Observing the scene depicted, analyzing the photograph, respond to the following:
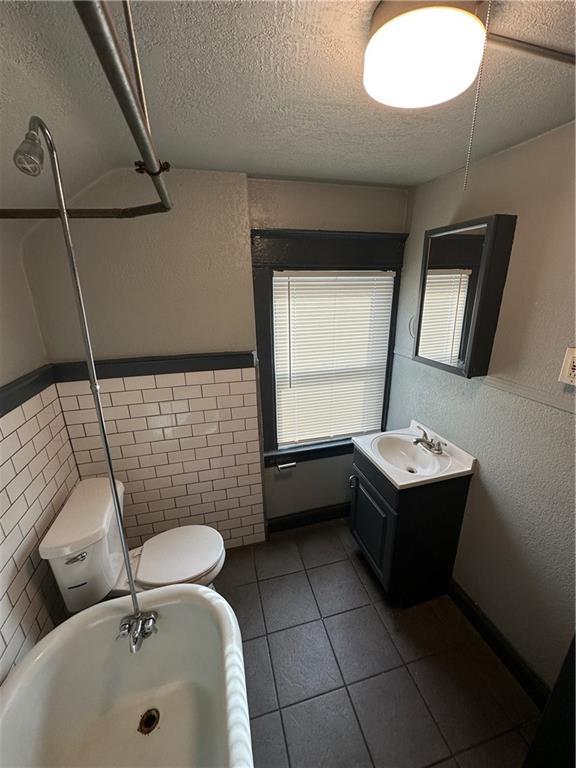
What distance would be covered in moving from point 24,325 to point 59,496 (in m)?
0.79

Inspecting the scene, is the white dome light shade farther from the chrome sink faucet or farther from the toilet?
the toilet

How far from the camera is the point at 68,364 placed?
1.55m

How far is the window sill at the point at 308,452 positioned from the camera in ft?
6.86

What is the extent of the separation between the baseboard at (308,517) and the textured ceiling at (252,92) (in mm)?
2145

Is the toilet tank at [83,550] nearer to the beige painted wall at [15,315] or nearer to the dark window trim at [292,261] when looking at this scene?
the beige painted wall at [15,315]

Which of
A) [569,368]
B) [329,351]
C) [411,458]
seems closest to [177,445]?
[329,351]

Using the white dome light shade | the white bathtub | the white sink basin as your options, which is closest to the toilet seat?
the white bathtub

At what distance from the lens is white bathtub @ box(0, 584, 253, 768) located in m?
0.95

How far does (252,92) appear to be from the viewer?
0.91m

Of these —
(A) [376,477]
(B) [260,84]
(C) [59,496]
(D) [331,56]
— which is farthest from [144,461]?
(D) [331,56]

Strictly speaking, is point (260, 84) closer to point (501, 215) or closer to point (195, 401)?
point (501, 215)

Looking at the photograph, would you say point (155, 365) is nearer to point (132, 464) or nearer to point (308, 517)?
point (132, 464)

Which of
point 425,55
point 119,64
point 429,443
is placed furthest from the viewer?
point 429,443

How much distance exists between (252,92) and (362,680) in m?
2.29
